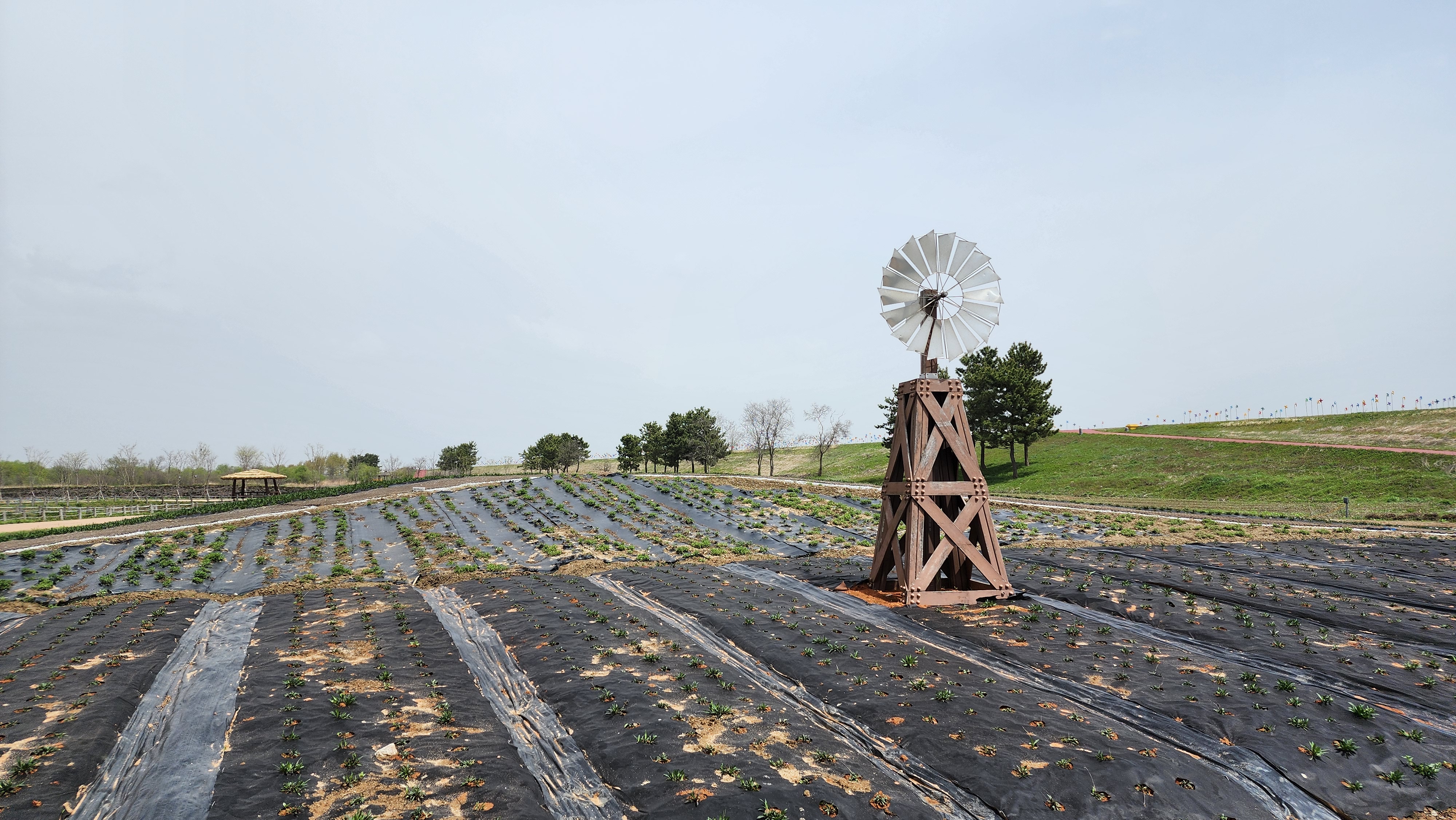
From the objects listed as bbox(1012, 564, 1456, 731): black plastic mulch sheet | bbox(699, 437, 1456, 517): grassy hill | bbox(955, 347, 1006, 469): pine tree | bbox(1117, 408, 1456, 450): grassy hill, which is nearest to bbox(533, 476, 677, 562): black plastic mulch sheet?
bbox(1012, 564, 1456, 731): black plastic mulch sheet

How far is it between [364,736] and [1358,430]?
75.0 m

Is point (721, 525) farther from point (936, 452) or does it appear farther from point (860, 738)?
point (860, 738)

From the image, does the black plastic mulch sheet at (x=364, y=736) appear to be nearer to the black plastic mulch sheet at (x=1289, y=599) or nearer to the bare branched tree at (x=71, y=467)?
the black plastic mulch sheet at (x=1289, y=599)

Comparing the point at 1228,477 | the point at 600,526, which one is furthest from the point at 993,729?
the point at 1228,477

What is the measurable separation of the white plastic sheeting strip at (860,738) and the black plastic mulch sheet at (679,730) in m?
0.15

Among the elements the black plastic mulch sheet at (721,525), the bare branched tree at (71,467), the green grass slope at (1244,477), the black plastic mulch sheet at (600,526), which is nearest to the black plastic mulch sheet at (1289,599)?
the black plastic mulch sheet at (721,525)

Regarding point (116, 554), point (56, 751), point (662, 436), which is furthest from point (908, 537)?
point (662, 436)

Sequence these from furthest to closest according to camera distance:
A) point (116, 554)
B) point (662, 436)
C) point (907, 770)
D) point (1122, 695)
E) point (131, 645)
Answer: point (662, 436) < point (116, 554) < point (131, 645) < point (1122, 695) < point (907, 770)

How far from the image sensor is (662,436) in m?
70.4

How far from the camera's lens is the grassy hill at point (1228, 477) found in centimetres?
3319

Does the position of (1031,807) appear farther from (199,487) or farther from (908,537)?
(199,487)

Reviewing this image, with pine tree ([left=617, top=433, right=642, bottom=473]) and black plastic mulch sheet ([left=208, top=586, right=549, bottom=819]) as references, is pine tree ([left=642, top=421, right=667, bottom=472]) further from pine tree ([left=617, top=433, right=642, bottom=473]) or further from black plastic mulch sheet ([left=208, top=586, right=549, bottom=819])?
black plastic mulch sheet ([left=208, top=586, right=549, bottom=819])

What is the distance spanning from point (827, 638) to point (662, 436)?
199 feet

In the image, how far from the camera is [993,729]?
713 centimetres
